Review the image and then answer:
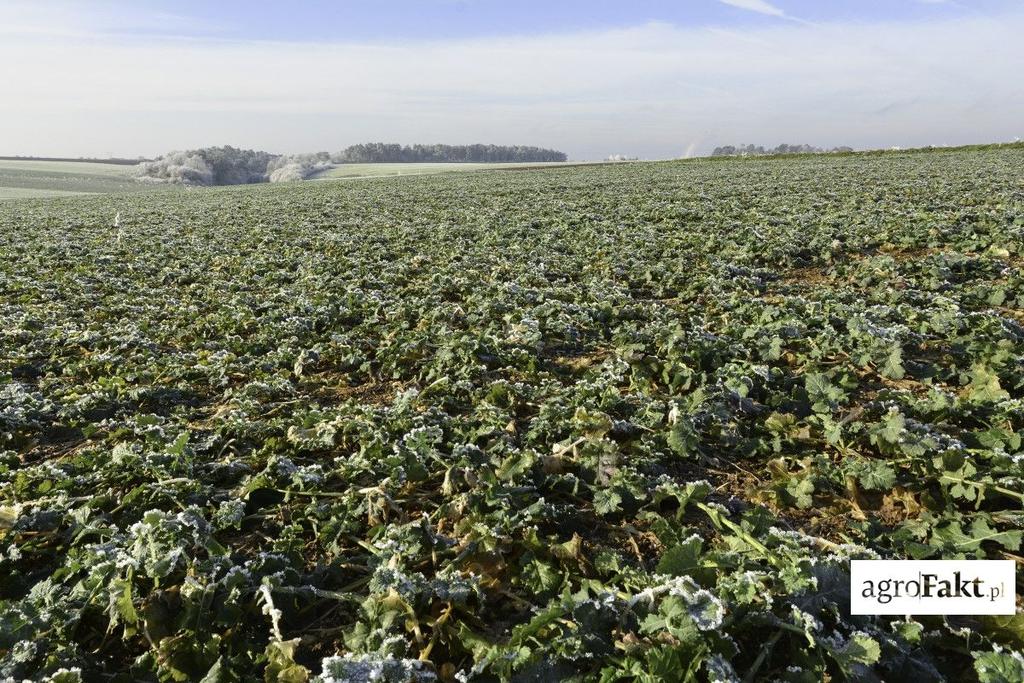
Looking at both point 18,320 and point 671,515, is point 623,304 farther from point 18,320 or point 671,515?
point 18,320

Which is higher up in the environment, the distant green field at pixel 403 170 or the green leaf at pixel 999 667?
the distant green field at pixel 403 170

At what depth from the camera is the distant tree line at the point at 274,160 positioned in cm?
12562

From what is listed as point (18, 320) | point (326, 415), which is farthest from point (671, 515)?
point (18, 320)

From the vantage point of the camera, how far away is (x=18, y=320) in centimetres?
1110

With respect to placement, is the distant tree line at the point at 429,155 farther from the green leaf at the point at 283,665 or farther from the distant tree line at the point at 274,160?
the green leaf at the point at 283,665

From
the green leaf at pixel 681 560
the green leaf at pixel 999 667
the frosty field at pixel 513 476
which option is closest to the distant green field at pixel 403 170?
the frosty field at pixel 513 476

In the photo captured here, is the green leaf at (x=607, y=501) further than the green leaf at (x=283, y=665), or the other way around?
the green leaf at (x=607, y=501)

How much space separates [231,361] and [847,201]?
23.6 m
